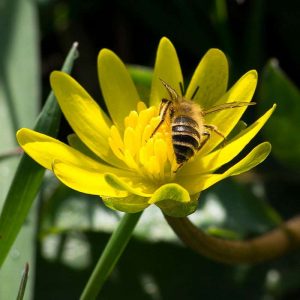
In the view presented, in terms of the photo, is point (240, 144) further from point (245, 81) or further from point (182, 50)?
Answer: point (182, 50)

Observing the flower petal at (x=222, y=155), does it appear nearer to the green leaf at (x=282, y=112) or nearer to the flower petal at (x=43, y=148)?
the flower petal at (x=43, y=148)

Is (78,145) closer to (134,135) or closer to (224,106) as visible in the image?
(134,135)

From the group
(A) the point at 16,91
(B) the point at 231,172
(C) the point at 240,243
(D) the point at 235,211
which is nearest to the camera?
(B) the point at 231,172

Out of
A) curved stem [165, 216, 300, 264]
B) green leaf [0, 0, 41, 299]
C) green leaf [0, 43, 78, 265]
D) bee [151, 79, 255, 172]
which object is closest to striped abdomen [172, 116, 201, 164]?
bee [151, 79, 255, 172]

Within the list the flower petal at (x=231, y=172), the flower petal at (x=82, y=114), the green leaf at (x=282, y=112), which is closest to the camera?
the flower petal at (x=231, y=172)

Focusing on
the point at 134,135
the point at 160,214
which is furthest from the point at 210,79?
the point at 160,214

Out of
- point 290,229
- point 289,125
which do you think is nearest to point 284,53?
point 289,125

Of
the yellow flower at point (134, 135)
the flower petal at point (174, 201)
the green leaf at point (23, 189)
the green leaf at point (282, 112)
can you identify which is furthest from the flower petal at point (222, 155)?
the green leaf at point (282, 112)
